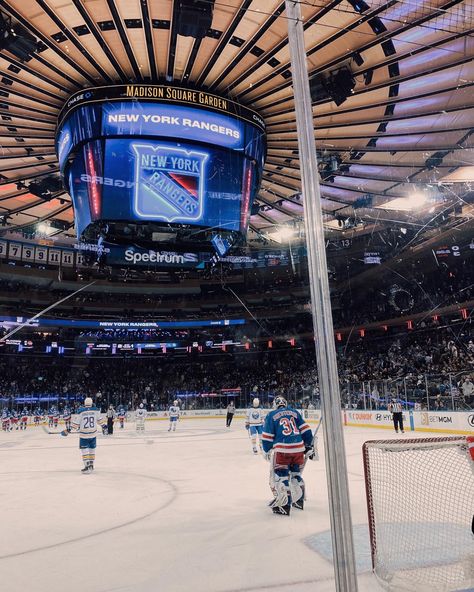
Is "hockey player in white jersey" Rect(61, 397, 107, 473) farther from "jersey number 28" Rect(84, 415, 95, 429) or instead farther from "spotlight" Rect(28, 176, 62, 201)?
"spotlight" Rect(28, 176, 62, 201)

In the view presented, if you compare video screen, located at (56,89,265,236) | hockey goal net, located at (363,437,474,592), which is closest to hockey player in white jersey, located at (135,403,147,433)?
video screen, located at (56,89,265,236)

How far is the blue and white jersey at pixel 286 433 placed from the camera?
5.55 metres

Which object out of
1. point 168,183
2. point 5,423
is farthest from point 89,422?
point 5,423

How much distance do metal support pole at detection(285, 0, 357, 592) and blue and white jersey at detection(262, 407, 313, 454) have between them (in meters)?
3.18

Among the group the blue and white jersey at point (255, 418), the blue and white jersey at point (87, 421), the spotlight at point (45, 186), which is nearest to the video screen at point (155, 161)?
the spotlight at point (45, 186)

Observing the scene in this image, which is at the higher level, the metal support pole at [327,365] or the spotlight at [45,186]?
the spotlight at [45,186]

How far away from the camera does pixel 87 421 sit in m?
9.09

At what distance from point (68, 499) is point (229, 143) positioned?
642cm

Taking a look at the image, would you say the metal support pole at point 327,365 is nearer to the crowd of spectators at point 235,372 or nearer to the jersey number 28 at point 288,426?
the jersey number 28 at point 288,426

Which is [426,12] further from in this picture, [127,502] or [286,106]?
[127,502]

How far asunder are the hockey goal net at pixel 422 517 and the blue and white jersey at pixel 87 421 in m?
5.26

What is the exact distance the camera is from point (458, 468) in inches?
248

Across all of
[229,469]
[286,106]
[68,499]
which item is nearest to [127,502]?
[68,499]

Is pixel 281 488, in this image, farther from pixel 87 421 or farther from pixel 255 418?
pixel 255 418
